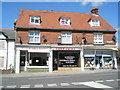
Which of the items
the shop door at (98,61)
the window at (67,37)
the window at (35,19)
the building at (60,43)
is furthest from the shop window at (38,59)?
the shop door at (98,61)

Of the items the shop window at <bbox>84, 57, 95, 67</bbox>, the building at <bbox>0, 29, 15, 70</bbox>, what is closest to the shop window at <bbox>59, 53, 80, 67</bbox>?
the shop window at <bbox>84, 57, 95, 67</bbox>

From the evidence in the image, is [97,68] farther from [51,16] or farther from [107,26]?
[51,16]

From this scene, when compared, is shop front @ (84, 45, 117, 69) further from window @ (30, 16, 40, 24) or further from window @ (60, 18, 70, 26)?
window @ (30, 16, 40, 24)

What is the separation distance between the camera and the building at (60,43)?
25094mm

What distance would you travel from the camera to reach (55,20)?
28031 mm

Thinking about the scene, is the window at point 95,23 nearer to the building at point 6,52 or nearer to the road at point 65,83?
the building at point 6,52

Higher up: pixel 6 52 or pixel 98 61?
pixel 6 52

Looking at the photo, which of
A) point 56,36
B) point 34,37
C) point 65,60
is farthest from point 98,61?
point 34,37

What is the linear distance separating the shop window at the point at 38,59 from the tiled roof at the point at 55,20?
160 inches

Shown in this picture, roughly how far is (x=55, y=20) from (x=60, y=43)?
4.23m

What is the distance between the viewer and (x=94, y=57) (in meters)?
26.9

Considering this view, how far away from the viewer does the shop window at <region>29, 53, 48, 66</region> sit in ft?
83.4

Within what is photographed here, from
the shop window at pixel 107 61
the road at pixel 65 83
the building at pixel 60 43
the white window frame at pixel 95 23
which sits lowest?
the road at pixel 65 83

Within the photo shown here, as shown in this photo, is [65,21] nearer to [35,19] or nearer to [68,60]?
[35,19]
